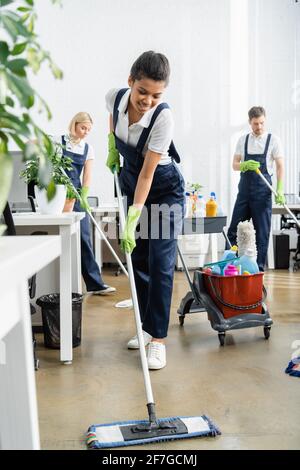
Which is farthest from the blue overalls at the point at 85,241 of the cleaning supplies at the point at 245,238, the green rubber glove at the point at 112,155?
the cleaning supplies at the point at 245,238

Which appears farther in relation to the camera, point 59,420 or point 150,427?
point 59,420

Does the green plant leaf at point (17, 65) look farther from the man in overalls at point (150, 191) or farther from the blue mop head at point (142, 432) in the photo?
the man in overalls at point (150, 191)

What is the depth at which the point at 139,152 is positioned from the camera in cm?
230

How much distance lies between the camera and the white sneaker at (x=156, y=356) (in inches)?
89.2

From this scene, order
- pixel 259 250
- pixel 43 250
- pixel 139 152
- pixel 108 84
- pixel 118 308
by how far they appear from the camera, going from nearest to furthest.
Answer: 1. pixel 43 250
2. pixel 139 152
3. pixel 118 308
4. pixel 259 250
5. pixel 108 84

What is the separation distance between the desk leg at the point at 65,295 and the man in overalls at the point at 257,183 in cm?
200

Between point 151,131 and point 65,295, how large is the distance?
0.76 m

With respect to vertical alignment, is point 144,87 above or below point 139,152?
above

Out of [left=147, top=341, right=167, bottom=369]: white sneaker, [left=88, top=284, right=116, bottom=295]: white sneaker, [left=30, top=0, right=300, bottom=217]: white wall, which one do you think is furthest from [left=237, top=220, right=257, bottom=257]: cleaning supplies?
[left=30, top=0, right=300, bottom=217]: white wall

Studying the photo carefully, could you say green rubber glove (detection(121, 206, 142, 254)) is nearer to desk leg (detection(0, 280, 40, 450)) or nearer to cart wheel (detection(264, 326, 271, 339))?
cart wheel (detection(264, 326, 271, 339))
